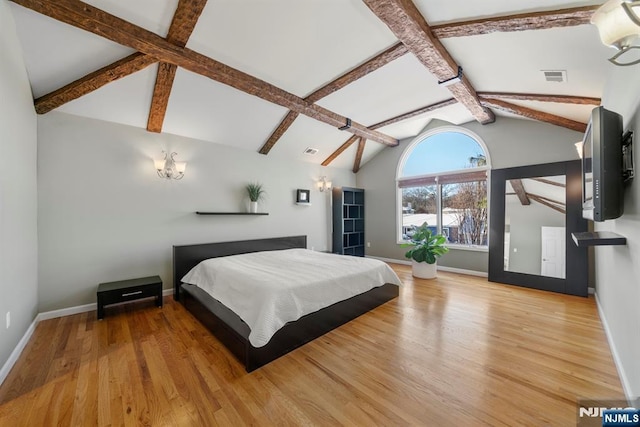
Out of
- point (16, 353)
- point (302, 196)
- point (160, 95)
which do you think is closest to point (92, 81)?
point (160, 95)

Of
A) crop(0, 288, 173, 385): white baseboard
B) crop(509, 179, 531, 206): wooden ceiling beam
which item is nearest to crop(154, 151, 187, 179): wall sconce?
crop(0, 288, 173, 385): white baseboard

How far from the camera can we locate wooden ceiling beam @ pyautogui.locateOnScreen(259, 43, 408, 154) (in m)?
3.07

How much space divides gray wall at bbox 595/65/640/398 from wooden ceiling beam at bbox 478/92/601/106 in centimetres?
90

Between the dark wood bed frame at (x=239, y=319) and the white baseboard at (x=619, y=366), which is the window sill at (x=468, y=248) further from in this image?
the dark wood bed frame at (x=239, y=319)

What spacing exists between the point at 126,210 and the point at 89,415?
2788mm

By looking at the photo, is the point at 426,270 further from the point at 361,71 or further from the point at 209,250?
the point at 209,250

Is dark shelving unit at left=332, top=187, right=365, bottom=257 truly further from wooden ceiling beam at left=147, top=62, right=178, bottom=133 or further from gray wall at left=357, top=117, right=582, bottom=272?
wooden ceiling beam at left=147, top=62, right=178, bottom=133

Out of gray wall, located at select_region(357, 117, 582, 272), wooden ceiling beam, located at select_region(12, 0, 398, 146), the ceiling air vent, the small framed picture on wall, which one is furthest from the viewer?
the small framed picture on wall

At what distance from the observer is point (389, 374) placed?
202cm

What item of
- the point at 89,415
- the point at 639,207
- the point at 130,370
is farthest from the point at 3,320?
the point at 639,207

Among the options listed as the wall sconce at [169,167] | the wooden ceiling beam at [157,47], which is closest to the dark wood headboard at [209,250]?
the wall sconce at [169,167]

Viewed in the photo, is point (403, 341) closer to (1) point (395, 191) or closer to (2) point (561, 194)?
→ (2) point (561, 194)

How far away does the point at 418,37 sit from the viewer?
255 centimetres

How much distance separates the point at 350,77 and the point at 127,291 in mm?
4140
